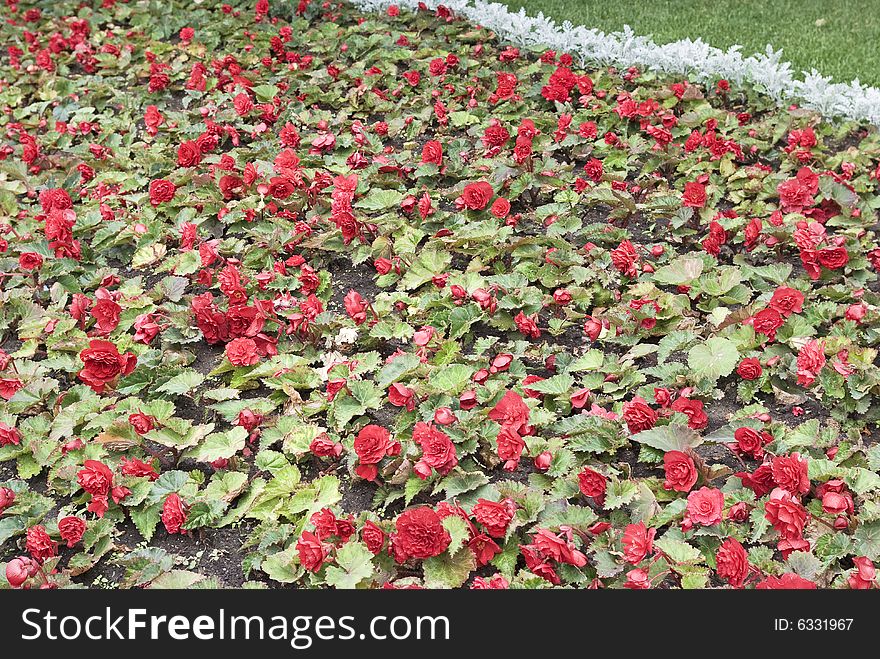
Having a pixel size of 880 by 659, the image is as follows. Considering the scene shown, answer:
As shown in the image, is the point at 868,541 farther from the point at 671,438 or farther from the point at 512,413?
the point at 512,413

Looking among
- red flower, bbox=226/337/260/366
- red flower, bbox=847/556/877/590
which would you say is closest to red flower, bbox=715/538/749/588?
red flower, bbox=847/556/877/590

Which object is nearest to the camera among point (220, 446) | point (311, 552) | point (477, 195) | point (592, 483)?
point (311, 552)

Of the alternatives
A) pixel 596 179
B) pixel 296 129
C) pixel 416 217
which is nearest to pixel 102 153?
pixel 296 129

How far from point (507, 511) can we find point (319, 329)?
1.32 meters

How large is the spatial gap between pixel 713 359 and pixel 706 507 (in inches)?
30.5

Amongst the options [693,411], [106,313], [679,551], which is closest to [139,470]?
[106,313]

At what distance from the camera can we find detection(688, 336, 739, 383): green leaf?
122 inches

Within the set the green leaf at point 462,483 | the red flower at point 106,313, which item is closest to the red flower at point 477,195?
the red flower at point 106,313

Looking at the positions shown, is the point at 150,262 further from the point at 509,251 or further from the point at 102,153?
the point at 509,251

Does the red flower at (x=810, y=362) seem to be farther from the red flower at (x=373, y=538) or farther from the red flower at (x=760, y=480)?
the red flower at (x=373, y=538)

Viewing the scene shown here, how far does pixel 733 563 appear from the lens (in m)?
2.32

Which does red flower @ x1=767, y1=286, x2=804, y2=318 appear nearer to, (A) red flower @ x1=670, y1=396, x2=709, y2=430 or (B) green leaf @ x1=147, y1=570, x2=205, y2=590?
(A) red flower @ x1=670, y1=396, x2=709, y2=430

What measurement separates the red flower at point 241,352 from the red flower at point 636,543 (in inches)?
61.9

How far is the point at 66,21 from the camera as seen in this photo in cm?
753
